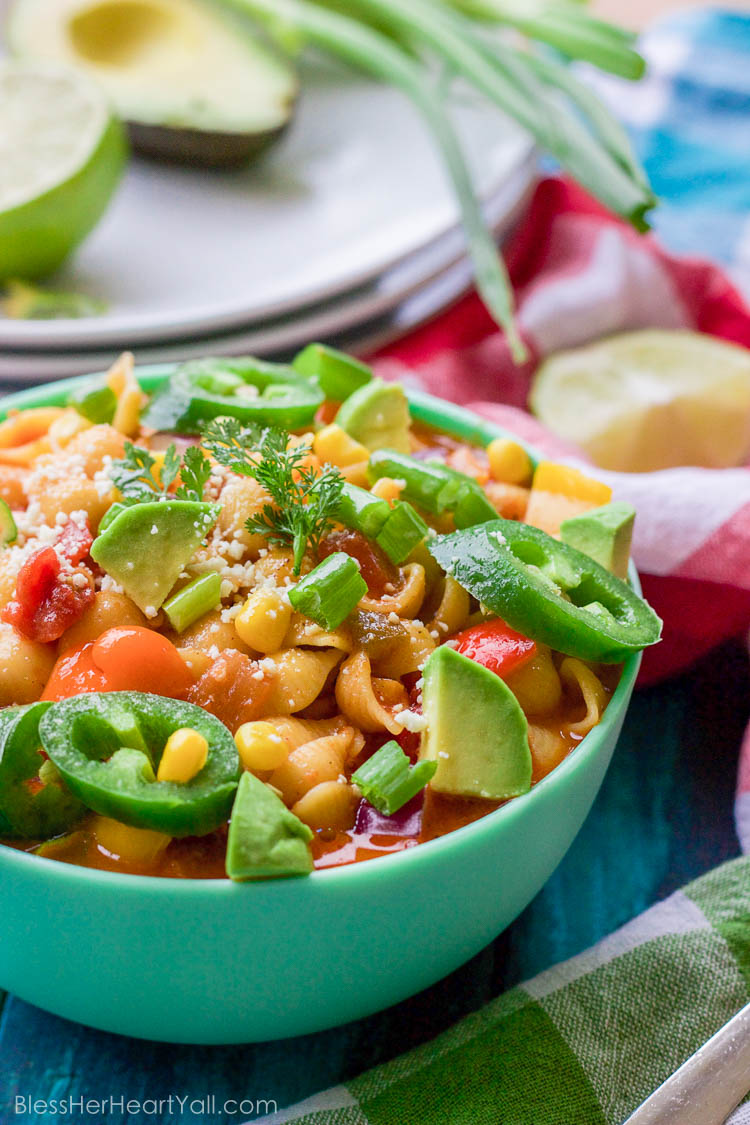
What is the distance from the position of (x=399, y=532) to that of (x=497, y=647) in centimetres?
28

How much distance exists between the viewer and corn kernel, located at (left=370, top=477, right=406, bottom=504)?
2.10 metres

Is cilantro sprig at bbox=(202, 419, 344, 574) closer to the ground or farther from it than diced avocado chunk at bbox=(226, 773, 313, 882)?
farther from it

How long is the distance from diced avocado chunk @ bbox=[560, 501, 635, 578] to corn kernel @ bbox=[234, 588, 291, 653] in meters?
0.57

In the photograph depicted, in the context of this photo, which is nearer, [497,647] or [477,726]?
[477,726]

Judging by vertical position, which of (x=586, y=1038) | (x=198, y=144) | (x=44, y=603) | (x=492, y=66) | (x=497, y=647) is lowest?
(x=586, y=1038)

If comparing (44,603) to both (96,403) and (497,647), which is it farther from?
(497,647)

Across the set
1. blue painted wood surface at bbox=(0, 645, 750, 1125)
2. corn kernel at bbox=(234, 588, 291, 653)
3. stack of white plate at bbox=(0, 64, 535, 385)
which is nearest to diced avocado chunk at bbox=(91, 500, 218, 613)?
corn kernel at bbox=(234, 588, 291, 653)

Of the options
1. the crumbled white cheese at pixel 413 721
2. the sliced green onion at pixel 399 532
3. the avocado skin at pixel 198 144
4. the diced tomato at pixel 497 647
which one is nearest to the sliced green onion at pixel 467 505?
the sliced green onion at pixel 399 532

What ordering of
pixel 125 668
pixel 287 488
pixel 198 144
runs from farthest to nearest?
pixel 198 144 → pixel 287 488 → pixel 125 668

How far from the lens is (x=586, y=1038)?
1940mm

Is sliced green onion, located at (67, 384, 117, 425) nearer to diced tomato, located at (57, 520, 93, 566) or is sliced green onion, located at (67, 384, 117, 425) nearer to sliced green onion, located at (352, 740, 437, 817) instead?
diced tomato, located at (57, 520, 93, 566)

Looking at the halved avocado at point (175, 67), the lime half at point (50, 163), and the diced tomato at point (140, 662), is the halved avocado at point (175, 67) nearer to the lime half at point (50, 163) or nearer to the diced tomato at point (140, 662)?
the lime half at point (50, 163)

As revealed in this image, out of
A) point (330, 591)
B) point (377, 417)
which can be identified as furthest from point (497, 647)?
point (377, 417)

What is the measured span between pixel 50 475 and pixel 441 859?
3.35ft
